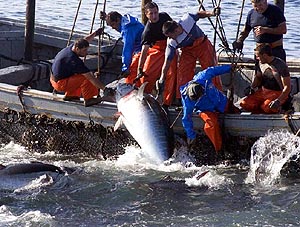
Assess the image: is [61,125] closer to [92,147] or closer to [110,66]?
[92,147]

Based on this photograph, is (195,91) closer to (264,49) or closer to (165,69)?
(165,69)

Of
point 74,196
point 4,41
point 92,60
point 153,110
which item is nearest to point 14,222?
point 74,196

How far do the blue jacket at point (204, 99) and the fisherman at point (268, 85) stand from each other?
1.46 ft

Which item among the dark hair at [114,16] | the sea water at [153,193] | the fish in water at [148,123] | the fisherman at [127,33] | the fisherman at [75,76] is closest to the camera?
the sea water at [153,193]

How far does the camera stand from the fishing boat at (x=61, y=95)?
12.0 m

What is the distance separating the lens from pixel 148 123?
12180 millimetres

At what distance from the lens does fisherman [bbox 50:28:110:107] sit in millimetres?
12887

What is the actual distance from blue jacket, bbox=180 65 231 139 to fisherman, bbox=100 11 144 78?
1.62 m

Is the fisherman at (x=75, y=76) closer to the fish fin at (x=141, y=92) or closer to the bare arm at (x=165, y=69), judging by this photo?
the fish fin at (x=141, y=92)

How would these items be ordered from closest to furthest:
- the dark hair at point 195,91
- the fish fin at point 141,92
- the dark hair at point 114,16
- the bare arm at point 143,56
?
the dark hair at point 195,91
the fish fin at point 141,92
the bare arm at point 143,56
the dark hair at point 114,16

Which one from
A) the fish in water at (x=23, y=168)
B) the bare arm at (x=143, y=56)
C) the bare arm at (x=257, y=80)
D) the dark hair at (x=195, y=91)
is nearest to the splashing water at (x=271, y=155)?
the bare arm at (x=257, y=80)

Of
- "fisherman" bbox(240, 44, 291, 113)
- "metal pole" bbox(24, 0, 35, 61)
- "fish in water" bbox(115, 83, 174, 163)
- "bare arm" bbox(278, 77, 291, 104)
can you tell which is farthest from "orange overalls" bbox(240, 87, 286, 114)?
"metal pole" bbox(24, 0, 35, 61)

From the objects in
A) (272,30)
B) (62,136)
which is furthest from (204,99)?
(62,136)

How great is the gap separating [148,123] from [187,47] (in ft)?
4.69
